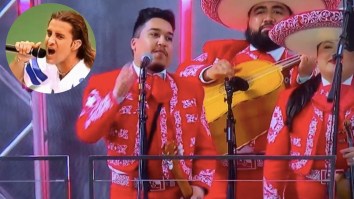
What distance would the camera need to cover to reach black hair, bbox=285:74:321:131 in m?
3.10

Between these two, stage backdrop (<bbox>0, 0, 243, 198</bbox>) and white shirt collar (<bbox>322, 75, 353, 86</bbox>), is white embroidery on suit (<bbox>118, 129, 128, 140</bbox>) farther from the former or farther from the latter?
white shirt collar (<bbox>322, 75, 353, 86</bbox>)

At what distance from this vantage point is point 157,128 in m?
3.13

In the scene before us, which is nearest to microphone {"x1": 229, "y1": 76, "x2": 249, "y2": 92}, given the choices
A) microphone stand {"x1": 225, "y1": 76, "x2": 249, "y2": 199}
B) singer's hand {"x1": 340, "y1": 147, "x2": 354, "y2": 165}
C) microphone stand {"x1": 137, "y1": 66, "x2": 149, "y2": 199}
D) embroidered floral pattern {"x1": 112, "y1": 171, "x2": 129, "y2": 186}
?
microphone stand {"x1": 225, "y1": 76, "x2": 249, "y2": 199}

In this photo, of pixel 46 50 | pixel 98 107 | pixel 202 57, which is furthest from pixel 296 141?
pixel 46 50

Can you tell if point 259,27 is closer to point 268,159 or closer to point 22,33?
point 268,159

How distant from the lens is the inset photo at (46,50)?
317cm

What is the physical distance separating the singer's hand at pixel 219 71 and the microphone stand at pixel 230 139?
3 centimetres

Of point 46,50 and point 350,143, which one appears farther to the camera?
point 46,50

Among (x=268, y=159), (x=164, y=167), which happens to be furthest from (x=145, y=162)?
(x=268, y=159)

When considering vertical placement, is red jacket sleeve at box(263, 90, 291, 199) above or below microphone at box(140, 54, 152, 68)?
below

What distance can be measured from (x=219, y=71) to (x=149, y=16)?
435mm

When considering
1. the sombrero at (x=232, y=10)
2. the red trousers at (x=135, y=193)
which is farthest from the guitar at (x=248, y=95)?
the red trousers at (x=135, y=193)

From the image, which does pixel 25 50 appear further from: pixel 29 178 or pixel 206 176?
pixel 206 176

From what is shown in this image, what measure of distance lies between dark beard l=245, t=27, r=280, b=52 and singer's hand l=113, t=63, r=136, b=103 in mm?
591
